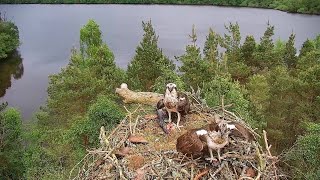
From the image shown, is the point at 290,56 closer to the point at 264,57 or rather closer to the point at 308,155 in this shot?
the point at 264,57

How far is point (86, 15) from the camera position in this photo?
7019 centimetres

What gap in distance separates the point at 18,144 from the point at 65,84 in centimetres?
709

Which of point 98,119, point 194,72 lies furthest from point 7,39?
point 98,119

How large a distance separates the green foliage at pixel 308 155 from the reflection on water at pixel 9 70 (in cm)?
3638

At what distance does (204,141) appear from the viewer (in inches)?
358

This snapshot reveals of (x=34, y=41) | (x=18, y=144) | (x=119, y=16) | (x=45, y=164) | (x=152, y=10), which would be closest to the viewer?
(x=45, y=164)

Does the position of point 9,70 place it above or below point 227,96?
below

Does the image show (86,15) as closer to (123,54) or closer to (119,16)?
(119,16)

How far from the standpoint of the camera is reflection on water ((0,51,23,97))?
4759 centimetres

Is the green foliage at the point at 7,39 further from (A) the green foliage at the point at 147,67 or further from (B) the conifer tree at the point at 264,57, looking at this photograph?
(B) the conifer tree at the point at 264,57

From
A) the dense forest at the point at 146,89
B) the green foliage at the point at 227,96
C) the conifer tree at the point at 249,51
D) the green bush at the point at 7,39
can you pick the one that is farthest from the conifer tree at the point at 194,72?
the green bush at the point at 7,39

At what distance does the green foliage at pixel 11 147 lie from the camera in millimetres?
25016

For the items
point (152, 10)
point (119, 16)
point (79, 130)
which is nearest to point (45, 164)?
point (79, 130)

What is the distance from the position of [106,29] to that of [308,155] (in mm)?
47982
